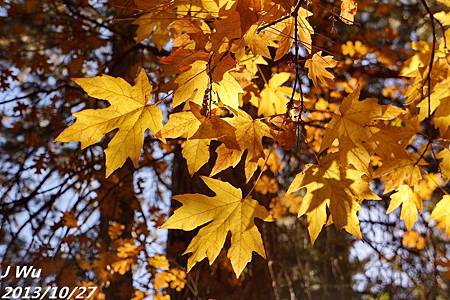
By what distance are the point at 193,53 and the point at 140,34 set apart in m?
0.80

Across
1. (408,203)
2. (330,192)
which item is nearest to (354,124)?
(330,192)

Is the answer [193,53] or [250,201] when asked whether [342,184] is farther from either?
[193,53]

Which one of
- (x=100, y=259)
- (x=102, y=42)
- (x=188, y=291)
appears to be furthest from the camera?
(x=102, y=42)

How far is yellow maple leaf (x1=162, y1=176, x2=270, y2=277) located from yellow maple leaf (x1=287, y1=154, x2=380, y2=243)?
153 mm

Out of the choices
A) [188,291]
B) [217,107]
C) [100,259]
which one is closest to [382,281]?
[188,291]

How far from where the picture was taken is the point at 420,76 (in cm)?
212

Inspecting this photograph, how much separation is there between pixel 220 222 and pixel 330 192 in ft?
1.23

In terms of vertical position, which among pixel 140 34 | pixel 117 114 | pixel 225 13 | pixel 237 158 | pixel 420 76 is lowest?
pixel 237 158

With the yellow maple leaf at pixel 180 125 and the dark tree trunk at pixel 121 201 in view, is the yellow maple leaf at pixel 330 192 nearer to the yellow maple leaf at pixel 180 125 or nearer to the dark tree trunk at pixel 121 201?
the yellow maple leaf at pixel 180 125

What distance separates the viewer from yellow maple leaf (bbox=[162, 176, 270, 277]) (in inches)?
62.1

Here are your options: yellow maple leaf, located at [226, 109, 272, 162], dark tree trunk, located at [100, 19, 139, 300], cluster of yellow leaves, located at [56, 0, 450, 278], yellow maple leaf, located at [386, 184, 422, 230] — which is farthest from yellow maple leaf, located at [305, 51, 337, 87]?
dark tree trunk, located at [100, 19, 139, 300]

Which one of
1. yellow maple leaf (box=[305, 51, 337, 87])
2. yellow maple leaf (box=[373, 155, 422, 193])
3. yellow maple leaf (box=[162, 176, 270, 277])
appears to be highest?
yellow maple leaf (box=[305, 51, 337, 87])

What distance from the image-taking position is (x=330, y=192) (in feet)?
5.35

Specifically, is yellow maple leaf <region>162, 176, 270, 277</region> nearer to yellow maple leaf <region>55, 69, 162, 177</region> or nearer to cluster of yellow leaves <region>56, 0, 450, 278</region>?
cluster of yellow leaves <region>56, 0, 450, 278</region>
